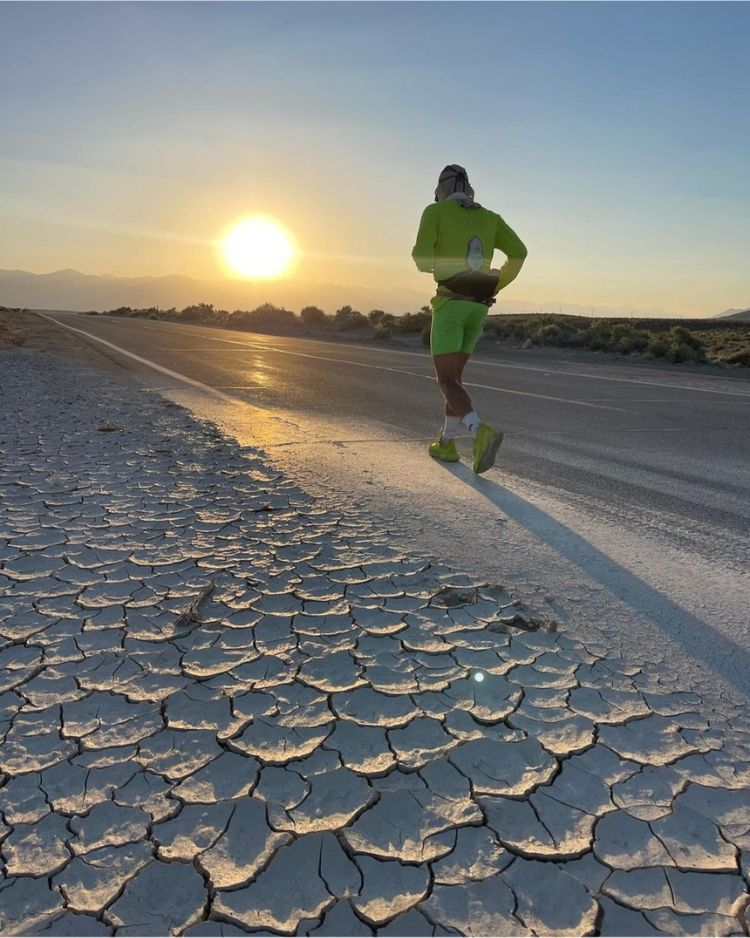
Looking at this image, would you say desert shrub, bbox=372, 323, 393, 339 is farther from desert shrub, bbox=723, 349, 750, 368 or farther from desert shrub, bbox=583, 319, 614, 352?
desert shrub, bbox=723, 349, 750, 368

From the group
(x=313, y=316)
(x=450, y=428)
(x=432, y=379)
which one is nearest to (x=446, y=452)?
(x=450, y=428)

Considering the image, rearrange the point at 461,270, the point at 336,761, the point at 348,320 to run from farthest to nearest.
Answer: the point at 348,320 → the point at 461,270 → the point at 336,761

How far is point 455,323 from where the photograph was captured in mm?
4273

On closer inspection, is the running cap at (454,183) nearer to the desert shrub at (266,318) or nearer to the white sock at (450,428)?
the white sock at (450,428)

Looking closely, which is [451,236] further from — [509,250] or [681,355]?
[681,355]

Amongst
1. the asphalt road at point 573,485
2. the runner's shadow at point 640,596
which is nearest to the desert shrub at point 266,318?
the asphalt road at point 573,485

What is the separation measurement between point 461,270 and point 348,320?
27994 mm

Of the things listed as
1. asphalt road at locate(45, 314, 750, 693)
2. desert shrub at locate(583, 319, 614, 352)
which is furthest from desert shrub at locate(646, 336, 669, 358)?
asphalt road at locate(45, 314, 750, 693)

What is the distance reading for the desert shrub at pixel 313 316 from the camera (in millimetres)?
34438

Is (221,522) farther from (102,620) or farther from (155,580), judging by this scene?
(102,620)

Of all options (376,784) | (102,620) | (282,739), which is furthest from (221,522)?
(376,784)

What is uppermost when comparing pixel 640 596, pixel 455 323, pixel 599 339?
pixel 599 339

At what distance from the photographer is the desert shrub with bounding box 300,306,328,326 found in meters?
34.4

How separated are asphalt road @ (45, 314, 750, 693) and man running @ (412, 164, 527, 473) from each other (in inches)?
20.0
